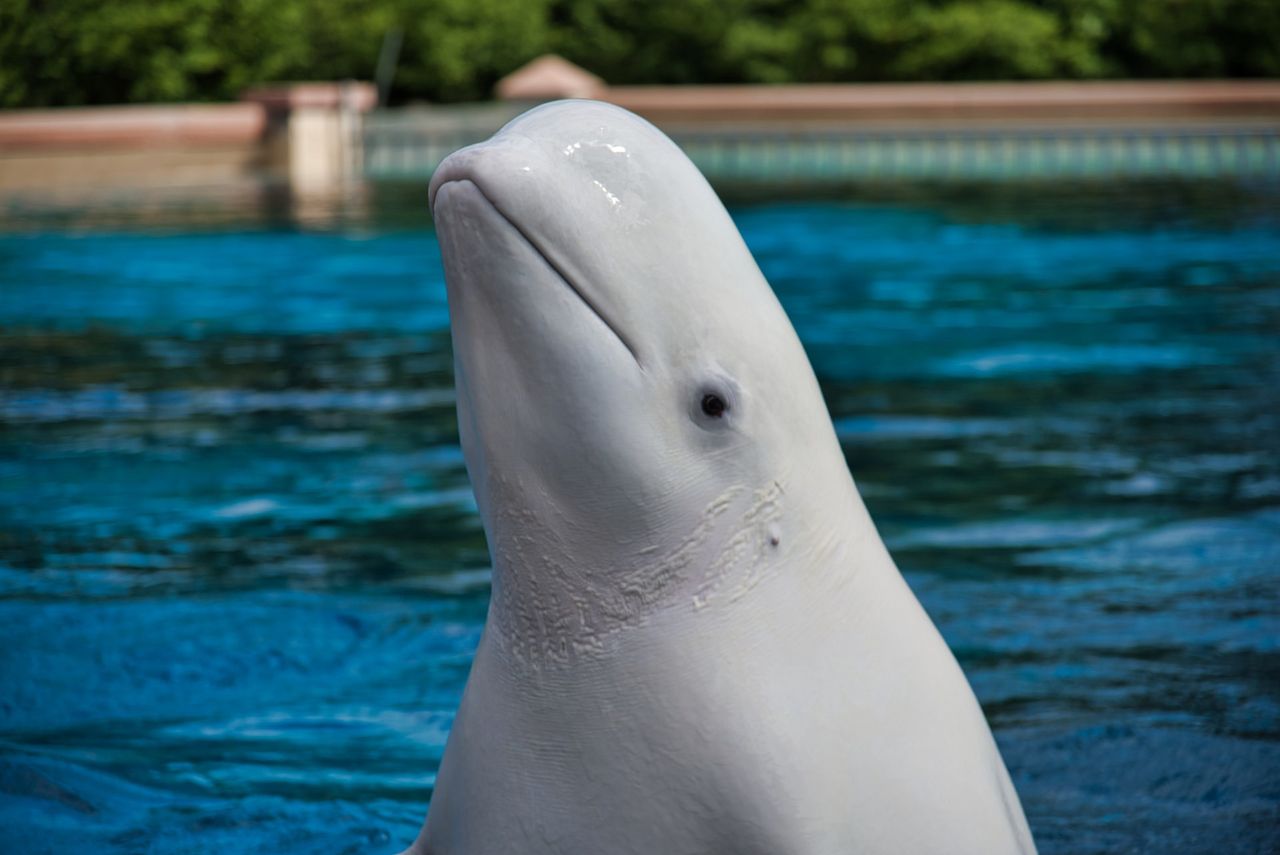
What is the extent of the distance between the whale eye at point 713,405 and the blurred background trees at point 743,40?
2462 centimetres

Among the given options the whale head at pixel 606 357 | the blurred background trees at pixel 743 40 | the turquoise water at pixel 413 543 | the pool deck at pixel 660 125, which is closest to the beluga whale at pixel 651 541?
the whale head at pixel 606 357

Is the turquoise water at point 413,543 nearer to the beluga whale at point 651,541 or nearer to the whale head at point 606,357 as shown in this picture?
the beluga whale at point 651,541

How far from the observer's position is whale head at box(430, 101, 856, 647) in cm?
211

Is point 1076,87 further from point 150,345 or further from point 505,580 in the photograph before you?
point 505,580

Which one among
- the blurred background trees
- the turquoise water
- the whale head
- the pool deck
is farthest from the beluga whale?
the blurred background trees

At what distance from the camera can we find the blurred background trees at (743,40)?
28.1m

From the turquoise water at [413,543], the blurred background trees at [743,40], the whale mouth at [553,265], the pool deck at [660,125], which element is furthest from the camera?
the blurred background trees at [743,40]

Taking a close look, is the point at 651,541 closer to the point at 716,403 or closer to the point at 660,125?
the point at 716,403

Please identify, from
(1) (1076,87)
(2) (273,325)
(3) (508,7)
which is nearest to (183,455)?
(2) (273,325)

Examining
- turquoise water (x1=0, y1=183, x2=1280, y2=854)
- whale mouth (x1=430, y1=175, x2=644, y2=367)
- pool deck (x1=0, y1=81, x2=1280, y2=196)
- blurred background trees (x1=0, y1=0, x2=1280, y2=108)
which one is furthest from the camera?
blurred background trees (x1=0, y1=0, x2=1280, y2=108)

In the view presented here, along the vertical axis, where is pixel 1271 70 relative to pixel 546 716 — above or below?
below

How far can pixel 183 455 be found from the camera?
7.25m

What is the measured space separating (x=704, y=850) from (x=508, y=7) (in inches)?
1154

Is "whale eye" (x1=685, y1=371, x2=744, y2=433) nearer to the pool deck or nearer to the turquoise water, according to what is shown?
the turquoise water
